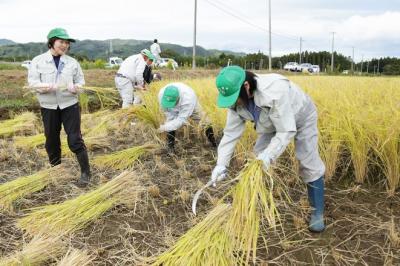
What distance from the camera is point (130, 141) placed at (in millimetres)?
5035

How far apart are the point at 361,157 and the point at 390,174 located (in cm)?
25

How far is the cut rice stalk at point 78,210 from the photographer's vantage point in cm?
269

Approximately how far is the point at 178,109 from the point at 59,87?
1.30 meters

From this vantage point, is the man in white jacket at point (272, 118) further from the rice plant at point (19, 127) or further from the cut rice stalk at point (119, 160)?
the rice plant at point (19, 127)

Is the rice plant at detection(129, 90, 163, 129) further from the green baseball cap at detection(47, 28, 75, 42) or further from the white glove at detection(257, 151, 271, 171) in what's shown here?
the white glove at detection(257, 151, 271, 171)

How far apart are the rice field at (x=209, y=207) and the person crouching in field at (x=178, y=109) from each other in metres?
0.22

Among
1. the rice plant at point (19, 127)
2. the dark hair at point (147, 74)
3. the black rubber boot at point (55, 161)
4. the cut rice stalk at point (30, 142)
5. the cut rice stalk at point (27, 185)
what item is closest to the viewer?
the cut rice stalk at point (27, 185)

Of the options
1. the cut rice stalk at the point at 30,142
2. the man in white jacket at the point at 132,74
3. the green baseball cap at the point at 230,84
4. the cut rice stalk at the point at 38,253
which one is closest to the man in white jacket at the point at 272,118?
the green baseball cap at the point at 230,84

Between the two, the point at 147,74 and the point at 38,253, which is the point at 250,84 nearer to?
the point at 38,253

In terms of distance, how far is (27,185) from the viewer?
3395 millimetres

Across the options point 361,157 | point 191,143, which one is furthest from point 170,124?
point 361,157

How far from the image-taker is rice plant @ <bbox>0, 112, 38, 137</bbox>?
5.38 metres

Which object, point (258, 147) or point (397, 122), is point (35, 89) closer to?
point (258, 147)

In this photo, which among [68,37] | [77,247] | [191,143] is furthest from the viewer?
[191,143]
